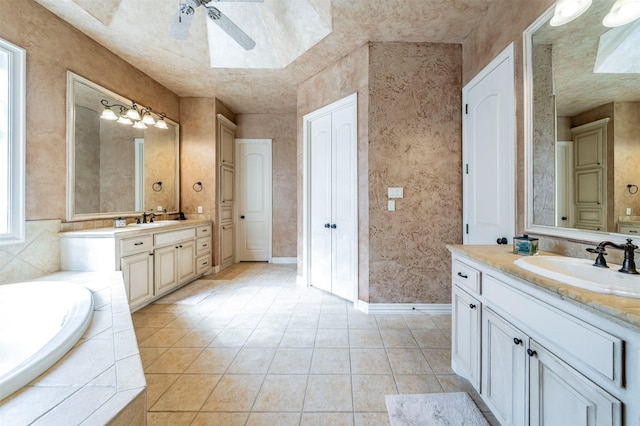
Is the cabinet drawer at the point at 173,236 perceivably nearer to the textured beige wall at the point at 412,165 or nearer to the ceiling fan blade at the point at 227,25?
the ceiling fan blade at the point at 227,25

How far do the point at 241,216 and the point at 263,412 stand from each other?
404 centimetres

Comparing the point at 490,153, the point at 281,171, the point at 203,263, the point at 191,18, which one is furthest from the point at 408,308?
the point at 281,171

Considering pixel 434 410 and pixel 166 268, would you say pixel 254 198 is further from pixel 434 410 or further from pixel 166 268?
pixel 434 410

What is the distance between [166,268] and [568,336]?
11.8 ft

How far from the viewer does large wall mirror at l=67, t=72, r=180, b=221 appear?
255 cm

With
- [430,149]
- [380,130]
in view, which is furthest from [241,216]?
[430,149]

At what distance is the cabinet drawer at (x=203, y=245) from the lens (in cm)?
392

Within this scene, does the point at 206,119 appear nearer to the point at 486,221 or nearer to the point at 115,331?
the point at 115,331

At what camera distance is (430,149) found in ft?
9.00

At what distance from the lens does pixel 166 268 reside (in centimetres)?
320

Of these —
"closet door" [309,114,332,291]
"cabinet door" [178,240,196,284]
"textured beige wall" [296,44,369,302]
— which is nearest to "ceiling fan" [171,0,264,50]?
"textured beige wall" [296,44,369,302]

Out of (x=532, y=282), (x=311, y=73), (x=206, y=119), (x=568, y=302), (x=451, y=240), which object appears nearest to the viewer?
(x=568, y=302)

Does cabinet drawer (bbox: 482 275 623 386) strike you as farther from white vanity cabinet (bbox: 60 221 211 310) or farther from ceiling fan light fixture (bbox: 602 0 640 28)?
white vanity cabinet (bbox: 60 221 211 310)

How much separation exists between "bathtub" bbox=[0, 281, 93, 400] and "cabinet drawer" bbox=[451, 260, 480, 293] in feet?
6.36
